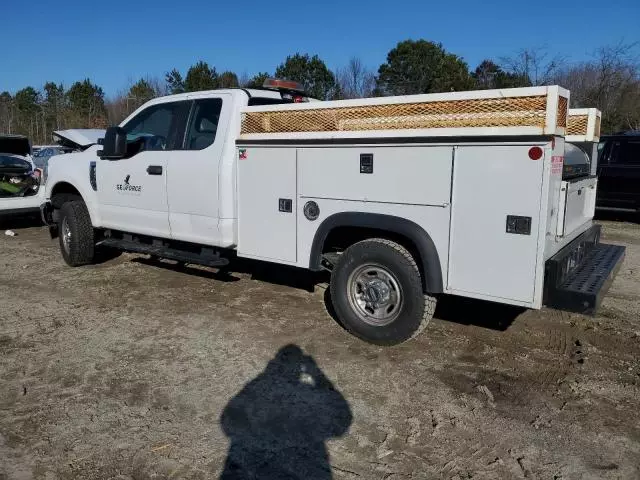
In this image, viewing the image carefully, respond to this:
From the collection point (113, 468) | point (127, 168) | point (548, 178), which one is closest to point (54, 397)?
point (113, 468)

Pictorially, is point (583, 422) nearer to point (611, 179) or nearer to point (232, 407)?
point (232, 407)

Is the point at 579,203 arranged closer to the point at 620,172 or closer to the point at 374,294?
the point at 374,294

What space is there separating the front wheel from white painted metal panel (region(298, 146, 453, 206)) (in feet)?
1.47

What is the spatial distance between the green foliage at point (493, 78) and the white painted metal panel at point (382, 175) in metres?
20.1

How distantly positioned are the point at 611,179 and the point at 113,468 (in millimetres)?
11720

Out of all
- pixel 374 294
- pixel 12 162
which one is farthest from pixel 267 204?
pixel 12 162

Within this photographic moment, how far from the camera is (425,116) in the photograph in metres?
4.18

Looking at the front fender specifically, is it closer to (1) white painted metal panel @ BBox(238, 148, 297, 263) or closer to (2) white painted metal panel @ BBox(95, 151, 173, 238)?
(2) white painted metal panel @ BBox(95, 151, 173, 238)

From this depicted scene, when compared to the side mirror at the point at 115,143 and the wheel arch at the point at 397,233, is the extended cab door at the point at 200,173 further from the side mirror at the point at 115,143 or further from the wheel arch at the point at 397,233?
the wheel arch at the point at 397,233

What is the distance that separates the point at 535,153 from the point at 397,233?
1240 mm

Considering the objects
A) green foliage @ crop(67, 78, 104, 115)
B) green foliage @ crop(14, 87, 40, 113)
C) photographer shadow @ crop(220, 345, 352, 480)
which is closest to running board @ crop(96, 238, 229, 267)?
photographer shadow @ crop(220, 345, 352, 480)

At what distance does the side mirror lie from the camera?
6.18 meters

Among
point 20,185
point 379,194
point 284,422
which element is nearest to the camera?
point 284,422

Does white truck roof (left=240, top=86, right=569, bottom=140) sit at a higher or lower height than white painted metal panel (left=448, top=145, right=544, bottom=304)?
higher
